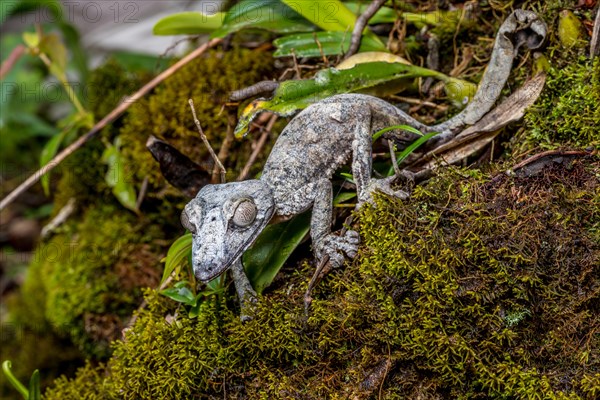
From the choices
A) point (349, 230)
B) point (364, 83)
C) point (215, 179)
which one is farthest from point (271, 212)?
point (364, 83)

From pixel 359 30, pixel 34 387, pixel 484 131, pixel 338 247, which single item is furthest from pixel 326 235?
pixel 34 387

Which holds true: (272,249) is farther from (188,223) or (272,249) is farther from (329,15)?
(329,15)

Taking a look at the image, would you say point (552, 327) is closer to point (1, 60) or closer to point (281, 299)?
point (281, 299)

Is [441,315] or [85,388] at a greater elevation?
[441,315]

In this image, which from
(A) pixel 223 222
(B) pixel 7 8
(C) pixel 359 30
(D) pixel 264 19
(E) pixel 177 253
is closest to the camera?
(A) pixel 223 222

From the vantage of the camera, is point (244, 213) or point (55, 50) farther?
point (55, 50)

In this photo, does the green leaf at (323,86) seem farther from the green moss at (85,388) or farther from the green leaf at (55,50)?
the green leaf at (55,50)

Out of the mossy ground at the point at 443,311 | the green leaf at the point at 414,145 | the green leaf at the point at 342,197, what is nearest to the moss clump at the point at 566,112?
the mossy ground at the point at 443,311
